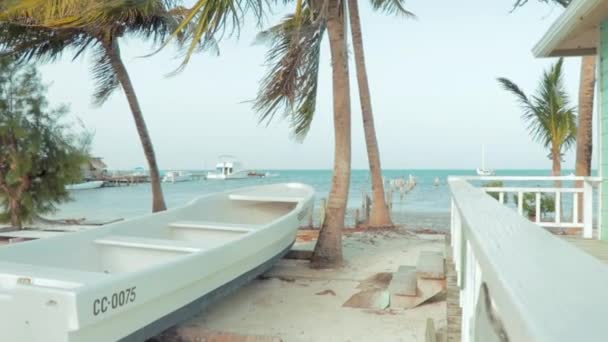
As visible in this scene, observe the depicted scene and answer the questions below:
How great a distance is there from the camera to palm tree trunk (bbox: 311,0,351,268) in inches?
271

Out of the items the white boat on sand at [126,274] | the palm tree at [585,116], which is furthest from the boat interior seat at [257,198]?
the palm tree at [585,116]

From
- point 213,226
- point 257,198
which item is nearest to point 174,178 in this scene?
point 257,198

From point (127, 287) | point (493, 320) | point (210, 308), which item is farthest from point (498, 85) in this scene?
point (493, 320)

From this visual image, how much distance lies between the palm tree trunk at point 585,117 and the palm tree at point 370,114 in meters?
3.91

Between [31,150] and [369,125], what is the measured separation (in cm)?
780

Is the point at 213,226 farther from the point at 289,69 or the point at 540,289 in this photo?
the point at 540,289

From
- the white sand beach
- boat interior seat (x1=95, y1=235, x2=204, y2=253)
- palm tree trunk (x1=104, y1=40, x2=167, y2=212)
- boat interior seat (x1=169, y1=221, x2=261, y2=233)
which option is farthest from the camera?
palm tree trunk (x1=104, y1=40, x2=167, y2=212)

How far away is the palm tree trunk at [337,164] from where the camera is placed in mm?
6875

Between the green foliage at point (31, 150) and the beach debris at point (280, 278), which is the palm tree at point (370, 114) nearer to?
the beach debris at point (280, 278)

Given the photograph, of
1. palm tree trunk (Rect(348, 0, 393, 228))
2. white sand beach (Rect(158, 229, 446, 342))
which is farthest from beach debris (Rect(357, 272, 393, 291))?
palm tree trunk (Rect(348, 0, 393, 228))

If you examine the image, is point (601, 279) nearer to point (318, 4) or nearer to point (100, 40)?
point (318, 4)

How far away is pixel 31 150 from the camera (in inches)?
443

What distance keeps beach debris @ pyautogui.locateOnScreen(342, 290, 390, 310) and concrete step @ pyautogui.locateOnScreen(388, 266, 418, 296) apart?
126mm

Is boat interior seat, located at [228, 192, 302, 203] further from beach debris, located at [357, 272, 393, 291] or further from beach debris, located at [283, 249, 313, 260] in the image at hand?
beach debris, located at [357, 272, 393, 291]
